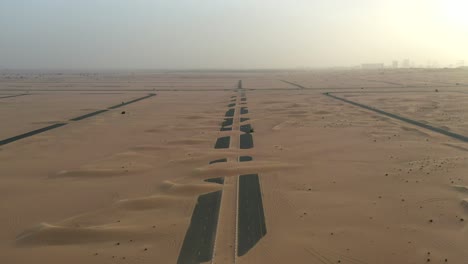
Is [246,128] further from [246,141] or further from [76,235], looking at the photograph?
[76,235]

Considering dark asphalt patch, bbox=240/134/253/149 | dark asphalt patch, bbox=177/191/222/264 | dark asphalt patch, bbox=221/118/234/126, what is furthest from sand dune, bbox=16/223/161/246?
dark asphalt patch, bbox=221/118/234/126

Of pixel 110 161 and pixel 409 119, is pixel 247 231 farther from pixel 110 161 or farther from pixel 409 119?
pixel 409 119

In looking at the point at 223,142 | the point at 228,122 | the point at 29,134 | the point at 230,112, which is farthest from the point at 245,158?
the point at 230,112

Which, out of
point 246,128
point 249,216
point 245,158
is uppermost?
point 246,128

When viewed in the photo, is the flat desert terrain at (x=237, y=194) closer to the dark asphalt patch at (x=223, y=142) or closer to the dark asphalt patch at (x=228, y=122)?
the dark asphalt patch at (x=223, y=142)

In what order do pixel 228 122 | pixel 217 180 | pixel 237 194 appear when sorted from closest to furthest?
pixel 237 194 → pixel 217 180 → pixel 228 122
